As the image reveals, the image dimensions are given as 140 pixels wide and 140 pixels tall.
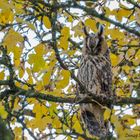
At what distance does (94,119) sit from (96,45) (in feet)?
2.45

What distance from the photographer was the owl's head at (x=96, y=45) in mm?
4400

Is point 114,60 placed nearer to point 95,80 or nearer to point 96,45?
point 96,45

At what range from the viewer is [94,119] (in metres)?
4.25

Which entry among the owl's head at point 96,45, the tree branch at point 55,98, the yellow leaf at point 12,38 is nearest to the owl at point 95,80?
the owl's head at point 96,45

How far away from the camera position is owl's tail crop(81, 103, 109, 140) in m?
4.08

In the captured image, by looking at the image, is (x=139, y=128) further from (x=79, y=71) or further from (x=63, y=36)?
(x=79, y=71)

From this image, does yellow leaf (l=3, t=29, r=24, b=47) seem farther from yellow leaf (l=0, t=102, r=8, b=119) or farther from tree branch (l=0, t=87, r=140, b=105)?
yellow leaf (l=0, t=102, r=8, b=119)

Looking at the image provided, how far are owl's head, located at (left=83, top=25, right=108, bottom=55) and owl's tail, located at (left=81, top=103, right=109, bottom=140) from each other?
0.57 meters

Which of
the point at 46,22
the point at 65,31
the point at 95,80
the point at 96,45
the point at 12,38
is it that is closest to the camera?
the point at 12,38

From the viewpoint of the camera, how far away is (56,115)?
3186 millimetres

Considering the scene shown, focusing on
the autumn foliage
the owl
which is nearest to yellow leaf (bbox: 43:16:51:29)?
the autumn foliage

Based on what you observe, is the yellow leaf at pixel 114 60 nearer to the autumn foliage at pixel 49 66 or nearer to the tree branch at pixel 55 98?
the autumn foliage at pixel 49 66

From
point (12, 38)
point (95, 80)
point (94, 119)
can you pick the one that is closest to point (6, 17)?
point (12, 38)

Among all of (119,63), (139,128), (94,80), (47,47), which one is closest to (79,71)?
(94,80)
